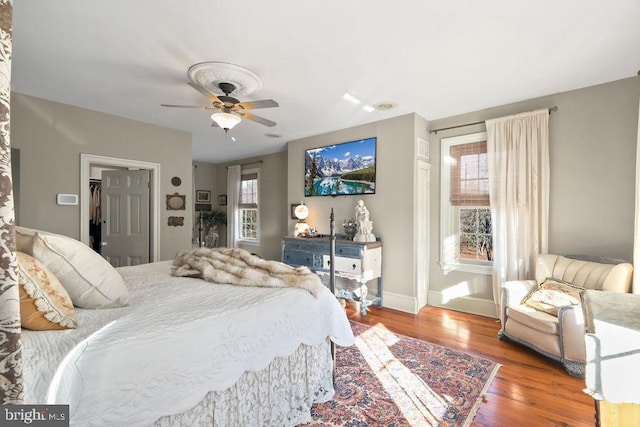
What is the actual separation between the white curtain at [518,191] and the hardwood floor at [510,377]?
673 mm

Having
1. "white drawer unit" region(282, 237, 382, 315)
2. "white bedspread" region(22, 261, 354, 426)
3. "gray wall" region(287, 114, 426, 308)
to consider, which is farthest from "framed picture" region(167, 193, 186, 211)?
"white bedspread" region(22, 261, 354, 426)

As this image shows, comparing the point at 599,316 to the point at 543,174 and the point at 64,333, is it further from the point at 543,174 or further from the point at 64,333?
the point at 543,174

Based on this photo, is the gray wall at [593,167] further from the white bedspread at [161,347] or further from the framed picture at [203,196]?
the framed picture at [203,196]

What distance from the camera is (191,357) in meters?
1.24

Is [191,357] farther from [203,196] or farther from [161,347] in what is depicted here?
[203,196]

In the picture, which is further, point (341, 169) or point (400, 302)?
point (341, 169)

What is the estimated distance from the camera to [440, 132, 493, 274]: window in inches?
147

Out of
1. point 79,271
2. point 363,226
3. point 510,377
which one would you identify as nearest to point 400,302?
point 363,226

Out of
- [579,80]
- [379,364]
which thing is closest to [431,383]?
[379,364]

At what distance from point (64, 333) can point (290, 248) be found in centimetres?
337

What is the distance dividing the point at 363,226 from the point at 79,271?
3092mm

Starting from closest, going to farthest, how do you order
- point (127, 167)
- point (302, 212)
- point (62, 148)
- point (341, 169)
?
point (62, 148)
point (127, 167)
point (341, 169)
point (302, 212)

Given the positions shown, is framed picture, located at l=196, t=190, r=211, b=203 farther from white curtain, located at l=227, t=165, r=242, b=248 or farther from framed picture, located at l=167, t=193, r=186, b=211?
framed picture, located at l=167, t=193, r=186, b=211

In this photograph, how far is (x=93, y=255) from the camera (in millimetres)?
1529
